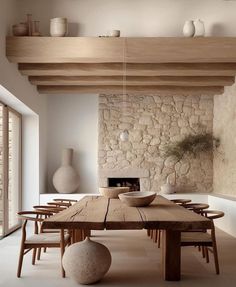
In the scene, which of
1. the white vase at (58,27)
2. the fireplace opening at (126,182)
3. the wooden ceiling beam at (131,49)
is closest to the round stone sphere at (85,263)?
the wooden ceiling beam at (131,49)

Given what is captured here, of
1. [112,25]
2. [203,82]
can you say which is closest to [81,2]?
[112,25]

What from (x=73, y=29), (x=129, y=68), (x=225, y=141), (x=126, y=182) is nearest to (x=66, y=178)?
(x=126, y=182)

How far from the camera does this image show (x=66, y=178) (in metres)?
9.05

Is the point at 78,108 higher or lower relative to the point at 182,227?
higher

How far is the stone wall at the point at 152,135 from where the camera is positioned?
31.0 feet

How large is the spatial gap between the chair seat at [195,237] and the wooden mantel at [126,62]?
2482mm

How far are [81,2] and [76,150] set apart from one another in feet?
12.6

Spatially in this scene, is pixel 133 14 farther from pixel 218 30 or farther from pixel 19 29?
pixel 19 29

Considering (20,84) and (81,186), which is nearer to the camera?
(20,84)

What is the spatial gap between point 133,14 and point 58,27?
1125 millimetres

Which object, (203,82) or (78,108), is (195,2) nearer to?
(203,82)

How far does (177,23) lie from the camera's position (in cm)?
654

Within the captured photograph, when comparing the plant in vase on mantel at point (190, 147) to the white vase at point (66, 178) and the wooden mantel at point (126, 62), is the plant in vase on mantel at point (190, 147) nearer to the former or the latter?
the wooden mantel at point (126, 62)

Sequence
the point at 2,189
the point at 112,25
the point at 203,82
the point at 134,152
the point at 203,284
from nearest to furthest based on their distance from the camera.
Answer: the point at 203,284 → the point at 112,25 → the point at 2,189 → the point at 203,82 → the point at 134,152
